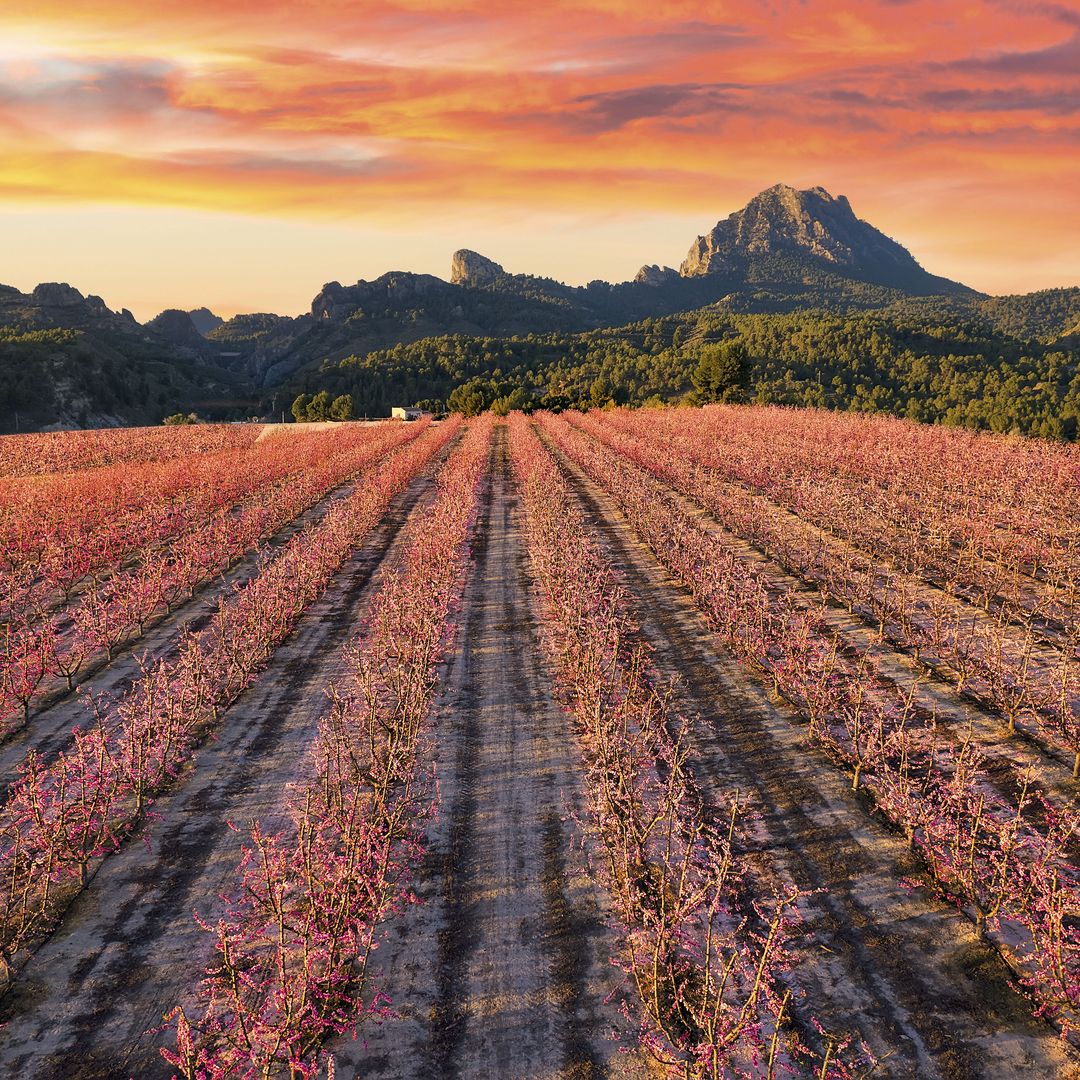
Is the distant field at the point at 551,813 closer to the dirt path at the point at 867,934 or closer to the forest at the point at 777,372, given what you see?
the dirt path at the point at 867,934

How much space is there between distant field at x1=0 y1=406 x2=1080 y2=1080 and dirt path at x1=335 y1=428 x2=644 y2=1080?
29mm

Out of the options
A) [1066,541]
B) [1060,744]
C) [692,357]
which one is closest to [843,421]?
[1066,541]

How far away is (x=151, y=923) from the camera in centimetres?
602

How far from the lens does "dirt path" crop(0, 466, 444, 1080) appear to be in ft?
16.0

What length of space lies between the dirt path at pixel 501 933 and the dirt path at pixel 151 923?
155 cm

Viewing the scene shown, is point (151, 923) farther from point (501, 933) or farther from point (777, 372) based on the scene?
point (777, 372)

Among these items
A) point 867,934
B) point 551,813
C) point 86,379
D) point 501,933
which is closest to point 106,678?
point 551,813

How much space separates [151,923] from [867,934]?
6.06 metres

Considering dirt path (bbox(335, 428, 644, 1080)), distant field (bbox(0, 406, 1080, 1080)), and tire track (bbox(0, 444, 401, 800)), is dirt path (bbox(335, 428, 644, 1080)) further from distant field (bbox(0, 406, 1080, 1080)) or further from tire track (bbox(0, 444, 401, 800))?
tire track (bbox(0, 444, 401, 800))

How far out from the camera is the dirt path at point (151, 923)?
489cm

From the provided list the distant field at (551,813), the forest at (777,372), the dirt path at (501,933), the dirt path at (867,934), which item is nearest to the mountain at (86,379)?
the forest at (777,372)

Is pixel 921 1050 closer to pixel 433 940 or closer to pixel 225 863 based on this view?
pixel 433 940

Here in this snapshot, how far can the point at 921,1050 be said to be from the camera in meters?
4.81

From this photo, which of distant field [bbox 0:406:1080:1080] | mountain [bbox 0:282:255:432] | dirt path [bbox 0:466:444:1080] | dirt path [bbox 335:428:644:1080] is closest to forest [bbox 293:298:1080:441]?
mountain [bbox 0:282:255:432]
